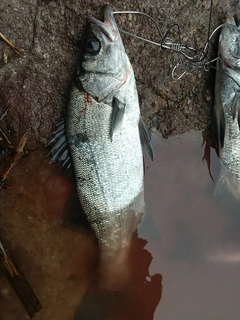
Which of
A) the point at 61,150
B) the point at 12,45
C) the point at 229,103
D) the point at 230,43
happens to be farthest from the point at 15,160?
the point at 230,43

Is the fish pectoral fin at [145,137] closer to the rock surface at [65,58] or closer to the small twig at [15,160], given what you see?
the rock surface at [65,58]

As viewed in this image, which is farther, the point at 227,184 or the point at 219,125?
the point at 227,184

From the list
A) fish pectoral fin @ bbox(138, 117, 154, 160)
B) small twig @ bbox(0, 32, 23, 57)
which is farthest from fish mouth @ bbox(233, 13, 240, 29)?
small twig @ bbox(0, 32, 23, 57)

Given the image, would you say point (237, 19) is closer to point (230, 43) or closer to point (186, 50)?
point (230, 43)

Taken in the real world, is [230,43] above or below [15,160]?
above

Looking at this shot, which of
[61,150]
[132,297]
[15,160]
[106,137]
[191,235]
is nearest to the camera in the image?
[106,137]

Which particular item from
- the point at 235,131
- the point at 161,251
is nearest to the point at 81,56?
the point at 235,131

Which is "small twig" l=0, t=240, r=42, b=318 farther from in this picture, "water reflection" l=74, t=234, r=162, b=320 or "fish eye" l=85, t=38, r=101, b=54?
"fish eye" l=85, t=38, r=101, b=54
